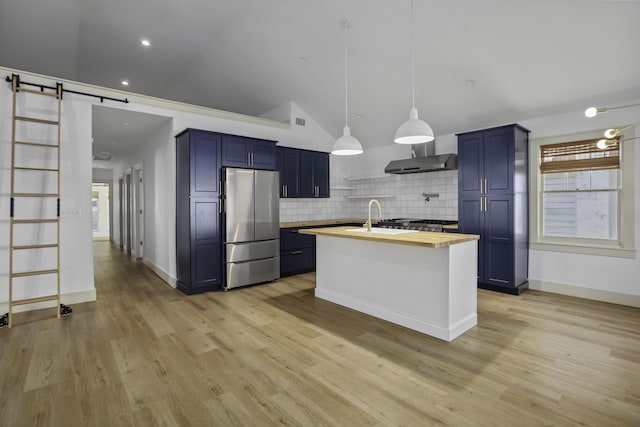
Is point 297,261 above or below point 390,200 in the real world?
below

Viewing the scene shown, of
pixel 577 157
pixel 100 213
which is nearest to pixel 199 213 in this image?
pixel 577 157

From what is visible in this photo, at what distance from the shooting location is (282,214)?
6.00m

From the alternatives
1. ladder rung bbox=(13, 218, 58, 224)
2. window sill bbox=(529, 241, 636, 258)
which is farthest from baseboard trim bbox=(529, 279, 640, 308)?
ladder rung bbox=(13, 218, 58, 224)

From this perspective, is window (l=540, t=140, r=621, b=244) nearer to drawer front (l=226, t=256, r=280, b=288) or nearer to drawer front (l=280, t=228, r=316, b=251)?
drawer front (l=280, t=228, r=316, b=251)

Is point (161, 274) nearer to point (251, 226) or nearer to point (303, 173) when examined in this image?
point (251, 226)

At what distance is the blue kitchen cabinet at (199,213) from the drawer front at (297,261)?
44.7 inches

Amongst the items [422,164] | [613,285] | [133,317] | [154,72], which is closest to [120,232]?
[154,72]

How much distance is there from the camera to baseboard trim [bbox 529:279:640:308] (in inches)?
147

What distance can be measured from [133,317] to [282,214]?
3091mm

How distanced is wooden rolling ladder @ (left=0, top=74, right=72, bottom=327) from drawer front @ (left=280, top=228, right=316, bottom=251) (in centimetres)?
292

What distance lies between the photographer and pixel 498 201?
434cm

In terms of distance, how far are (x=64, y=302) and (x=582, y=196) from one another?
6831mm

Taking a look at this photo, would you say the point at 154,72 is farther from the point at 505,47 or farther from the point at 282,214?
the point at 505,47

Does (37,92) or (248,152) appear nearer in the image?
(37,92)
